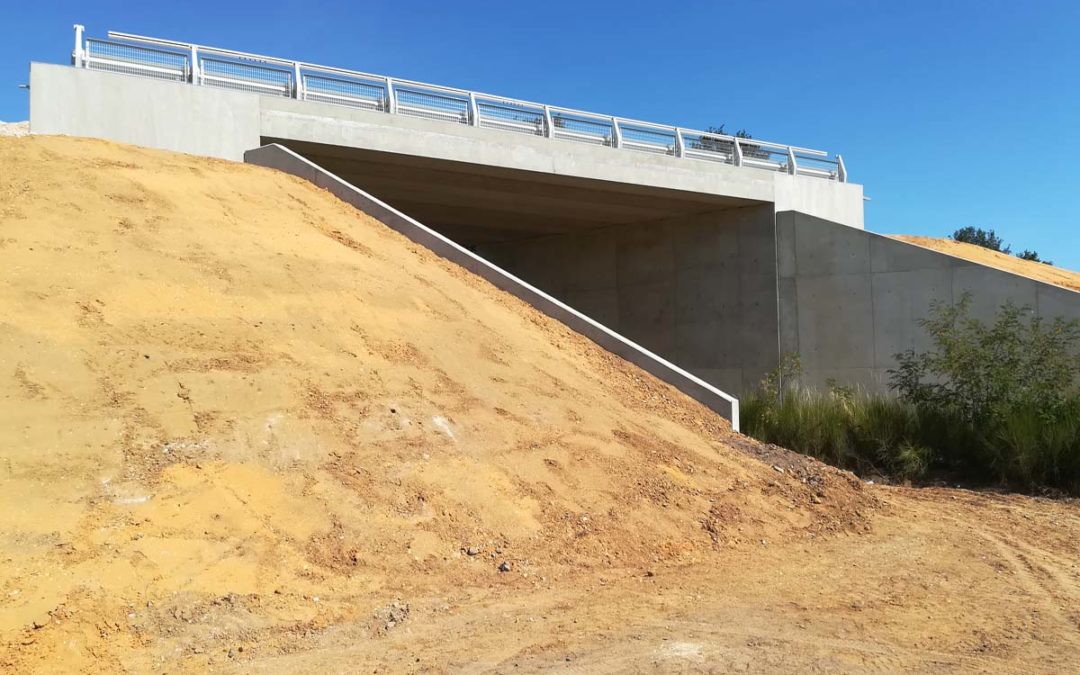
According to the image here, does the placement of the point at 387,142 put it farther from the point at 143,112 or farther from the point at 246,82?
the point at 143,112

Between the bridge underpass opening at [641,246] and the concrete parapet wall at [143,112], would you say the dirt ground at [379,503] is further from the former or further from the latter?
the bridge underpass opening at [641,246]

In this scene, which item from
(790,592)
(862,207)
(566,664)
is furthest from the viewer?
(862,207)

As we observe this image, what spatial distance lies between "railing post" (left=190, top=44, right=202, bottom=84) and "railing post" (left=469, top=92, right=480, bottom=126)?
519 cm

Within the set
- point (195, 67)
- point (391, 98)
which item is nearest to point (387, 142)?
point (391, 98)

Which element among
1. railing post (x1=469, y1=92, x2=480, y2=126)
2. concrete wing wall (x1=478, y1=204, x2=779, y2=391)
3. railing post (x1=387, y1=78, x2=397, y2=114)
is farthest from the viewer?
concrete wing wall (x1=478, y1=204, x2=779, y2=391)

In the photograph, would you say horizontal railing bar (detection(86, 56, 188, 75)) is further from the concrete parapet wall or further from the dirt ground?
the dirt ground

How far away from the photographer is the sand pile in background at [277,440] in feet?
18.5

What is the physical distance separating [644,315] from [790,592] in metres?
17.8

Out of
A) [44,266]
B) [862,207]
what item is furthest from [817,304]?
[44,266]

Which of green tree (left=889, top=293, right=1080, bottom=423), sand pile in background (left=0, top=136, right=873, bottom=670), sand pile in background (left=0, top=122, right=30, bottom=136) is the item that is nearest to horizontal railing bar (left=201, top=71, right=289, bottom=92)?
sand pile in background (left=0, top=122, right=30, bottom=136)

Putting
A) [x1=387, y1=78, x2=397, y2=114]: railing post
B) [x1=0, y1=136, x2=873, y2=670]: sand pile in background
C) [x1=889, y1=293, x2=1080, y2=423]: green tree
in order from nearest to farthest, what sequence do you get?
1. [x1=0, y1=136, x2=873, y2=670]: sand pile in background
2. [x1=889, y1=293, x2=1080, y2=423]: green tree
3. [x1=387, y1=78, x2=397, y2=114]: railing post

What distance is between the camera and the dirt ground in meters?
5.34

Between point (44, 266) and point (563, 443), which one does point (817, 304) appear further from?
point (44, 266)

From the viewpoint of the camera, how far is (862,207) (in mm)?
23875
